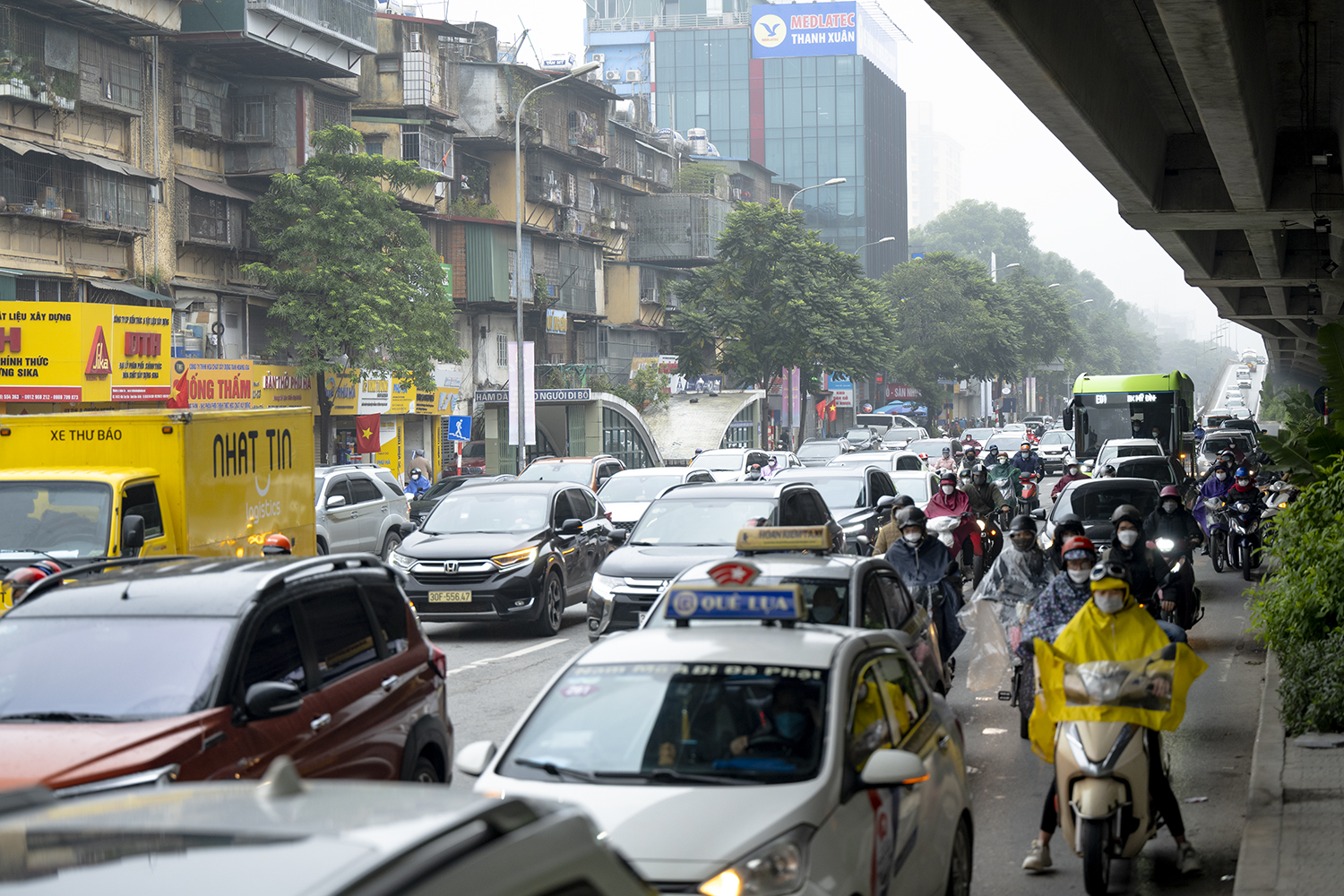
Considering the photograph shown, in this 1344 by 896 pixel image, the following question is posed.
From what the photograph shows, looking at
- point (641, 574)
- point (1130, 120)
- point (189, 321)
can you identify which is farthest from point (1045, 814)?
point (189, 321)

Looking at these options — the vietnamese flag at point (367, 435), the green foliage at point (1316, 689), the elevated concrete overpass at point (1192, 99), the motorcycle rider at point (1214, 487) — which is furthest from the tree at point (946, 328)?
the green foliage at point (1316, 689)

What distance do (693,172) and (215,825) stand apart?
241 ft

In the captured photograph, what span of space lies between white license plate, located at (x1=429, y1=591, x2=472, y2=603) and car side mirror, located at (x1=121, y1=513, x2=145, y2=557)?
14.1ft

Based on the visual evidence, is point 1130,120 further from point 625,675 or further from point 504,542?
point 625,675

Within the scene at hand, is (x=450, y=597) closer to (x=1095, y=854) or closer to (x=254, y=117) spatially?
(x=1095, y=854)

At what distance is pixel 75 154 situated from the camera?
104ft

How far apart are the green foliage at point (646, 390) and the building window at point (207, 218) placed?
20909mm

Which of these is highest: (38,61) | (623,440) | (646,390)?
(38,61)

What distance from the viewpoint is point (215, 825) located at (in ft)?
7.54

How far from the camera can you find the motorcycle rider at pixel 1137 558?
34.3 feet

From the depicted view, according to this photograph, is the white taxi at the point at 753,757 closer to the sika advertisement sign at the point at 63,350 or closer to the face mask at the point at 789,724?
the face mask at the point at 789,724

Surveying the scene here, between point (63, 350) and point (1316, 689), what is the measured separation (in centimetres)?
2522

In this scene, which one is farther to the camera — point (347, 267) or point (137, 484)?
point (347, 267)

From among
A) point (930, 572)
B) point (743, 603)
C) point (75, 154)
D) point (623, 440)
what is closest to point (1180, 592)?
point (930, 572)
